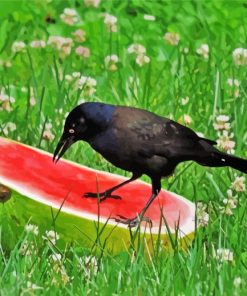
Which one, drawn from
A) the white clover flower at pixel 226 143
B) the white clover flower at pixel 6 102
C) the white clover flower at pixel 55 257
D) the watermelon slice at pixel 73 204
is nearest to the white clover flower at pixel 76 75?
the white clover flower at pixel 6 102

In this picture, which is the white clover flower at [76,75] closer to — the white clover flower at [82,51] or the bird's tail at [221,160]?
the white clover flower at [82,51]

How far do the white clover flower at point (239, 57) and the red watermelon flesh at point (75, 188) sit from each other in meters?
1.73

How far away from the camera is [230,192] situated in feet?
19.0

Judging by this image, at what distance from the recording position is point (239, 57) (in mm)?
7648

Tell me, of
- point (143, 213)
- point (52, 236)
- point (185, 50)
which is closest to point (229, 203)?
point (143, 213)

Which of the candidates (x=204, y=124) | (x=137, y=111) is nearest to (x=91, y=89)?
(x=204, y=124)

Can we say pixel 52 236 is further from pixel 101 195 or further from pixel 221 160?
pixel 221 160

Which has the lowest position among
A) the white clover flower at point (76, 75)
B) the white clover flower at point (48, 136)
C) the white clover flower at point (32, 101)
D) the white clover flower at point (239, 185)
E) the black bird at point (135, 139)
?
the white clover flower at point (32, 101)

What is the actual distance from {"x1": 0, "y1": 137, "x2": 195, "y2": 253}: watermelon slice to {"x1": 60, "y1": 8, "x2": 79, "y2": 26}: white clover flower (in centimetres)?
271

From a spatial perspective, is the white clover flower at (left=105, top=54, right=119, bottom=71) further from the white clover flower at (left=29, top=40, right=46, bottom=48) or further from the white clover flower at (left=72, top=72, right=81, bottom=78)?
the white clover flower at (left=29, top=40, right=46, bottom=48)

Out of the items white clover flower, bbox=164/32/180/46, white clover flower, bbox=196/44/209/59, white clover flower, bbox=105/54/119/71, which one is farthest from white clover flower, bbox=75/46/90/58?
white clover flower, bbox=196/44/209/59

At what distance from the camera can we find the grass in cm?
470

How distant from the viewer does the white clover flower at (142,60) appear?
7827mm

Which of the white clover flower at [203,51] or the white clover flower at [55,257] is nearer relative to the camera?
the white clover flower at [55,257]
